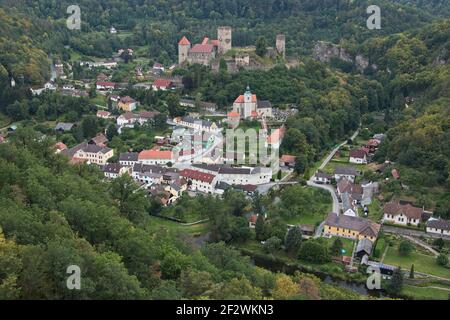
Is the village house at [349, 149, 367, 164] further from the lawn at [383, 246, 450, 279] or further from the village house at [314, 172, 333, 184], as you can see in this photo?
the lawn at [383, 246, 450, 279]

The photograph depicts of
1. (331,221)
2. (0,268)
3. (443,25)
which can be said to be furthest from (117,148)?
(443,25)

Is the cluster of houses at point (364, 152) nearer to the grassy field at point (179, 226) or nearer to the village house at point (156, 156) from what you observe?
the village house at point (156, 156)

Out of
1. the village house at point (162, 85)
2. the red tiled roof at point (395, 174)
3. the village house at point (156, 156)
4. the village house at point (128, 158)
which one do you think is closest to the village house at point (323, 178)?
the red tiled roof at point (395, 174)

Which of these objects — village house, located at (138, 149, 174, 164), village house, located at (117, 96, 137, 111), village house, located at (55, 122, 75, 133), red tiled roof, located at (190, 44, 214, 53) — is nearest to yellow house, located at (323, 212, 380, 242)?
village house, located at (138, 149, 174, 164)

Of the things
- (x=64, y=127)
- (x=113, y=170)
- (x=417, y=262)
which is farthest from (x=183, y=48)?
(x=417, y=262)
